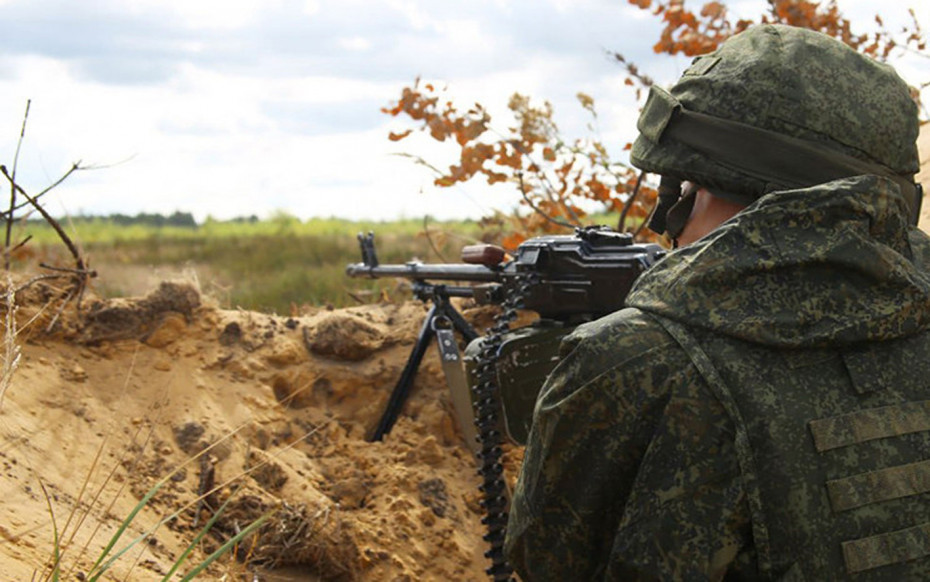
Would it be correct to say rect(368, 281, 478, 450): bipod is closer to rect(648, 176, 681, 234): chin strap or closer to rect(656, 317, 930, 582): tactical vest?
rect(648, 176, 681, 234): chin strap

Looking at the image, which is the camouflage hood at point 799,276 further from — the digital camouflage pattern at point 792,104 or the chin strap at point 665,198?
the chin strap at point 665,198

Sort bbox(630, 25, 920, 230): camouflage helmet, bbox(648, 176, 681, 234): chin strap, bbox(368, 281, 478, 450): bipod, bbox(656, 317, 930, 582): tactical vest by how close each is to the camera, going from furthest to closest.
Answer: bbox(368, 281, 478, 450): bipod → bbox(648, 176, 681, 234): chin strap → bbox(630, 25, 920, 230): camouflage helmet → bbox(656, 317, 930, 582): tactical vest

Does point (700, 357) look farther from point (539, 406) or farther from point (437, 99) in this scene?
point (437, 99)

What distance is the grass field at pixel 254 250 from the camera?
14.2 metres

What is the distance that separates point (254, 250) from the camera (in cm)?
2000

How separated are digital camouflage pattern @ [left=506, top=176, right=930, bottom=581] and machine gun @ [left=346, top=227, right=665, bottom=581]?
193cm

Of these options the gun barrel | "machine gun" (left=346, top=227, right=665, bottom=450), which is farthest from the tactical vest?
the gun barrel

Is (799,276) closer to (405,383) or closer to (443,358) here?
(443,358)

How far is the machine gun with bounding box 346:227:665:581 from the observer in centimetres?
443

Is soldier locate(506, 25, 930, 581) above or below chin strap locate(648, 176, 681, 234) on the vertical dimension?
below

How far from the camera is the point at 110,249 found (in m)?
21.2

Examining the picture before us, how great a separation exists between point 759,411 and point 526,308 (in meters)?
2.79

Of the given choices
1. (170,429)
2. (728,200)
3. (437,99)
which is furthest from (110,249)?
(728,200)

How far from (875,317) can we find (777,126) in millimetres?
A: 515
